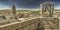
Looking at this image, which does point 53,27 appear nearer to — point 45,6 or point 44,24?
point 44,24

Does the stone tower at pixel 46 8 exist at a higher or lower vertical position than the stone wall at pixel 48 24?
higher

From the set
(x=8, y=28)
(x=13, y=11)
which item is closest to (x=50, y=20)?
(x=13, y=11)

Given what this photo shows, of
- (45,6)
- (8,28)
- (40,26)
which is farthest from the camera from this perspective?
(45,6)

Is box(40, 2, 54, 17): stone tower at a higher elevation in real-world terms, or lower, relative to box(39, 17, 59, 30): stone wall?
higher

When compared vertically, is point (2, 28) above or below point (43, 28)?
above

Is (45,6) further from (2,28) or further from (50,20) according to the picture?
(2,28)

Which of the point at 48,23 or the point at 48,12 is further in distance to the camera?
the point at 48,12

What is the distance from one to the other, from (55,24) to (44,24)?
3.83 feet

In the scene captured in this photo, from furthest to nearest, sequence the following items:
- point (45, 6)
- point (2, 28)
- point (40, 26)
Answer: point (45, 6) → point (40, 26) → point (2, 28)

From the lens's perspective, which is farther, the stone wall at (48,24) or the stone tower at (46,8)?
the stone tower at (46,8)

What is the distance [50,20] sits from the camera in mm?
17672

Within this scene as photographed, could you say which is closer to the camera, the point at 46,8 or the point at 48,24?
the point at 48,24

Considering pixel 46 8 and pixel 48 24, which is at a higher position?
pixel 46 8

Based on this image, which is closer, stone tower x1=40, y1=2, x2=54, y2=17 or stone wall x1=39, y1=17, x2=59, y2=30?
stone wall x1=39, y1=17, x2=59, y2=30
